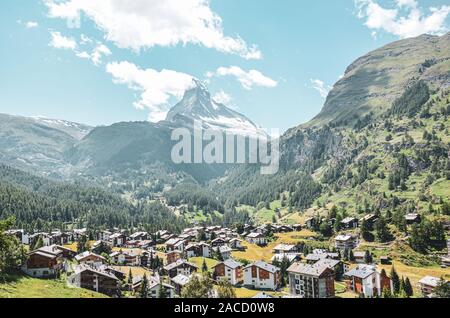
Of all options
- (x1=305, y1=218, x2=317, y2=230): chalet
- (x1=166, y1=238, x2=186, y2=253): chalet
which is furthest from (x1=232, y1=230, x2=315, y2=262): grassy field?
(x1=166, y1=238, x2=186, y2=253): chalet

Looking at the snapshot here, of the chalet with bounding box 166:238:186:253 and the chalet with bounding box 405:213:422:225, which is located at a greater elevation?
the chalet with bounding box 405:213:422:225

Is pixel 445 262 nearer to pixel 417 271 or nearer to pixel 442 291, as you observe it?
pixel 417 271

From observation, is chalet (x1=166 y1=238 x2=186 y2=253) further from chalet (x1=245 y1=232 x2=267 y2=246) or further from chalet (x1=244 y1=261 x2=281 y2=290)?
chalet (x1=244 y1=261 x2=281 y2=290)

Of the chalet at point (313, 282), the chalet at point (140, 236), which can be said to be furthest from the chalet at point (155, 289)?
the chalet at point (140, 236)

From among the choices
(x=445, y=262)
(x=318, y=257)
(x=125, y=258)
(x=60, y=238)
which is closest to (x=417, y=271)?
(x=445, y=262)
